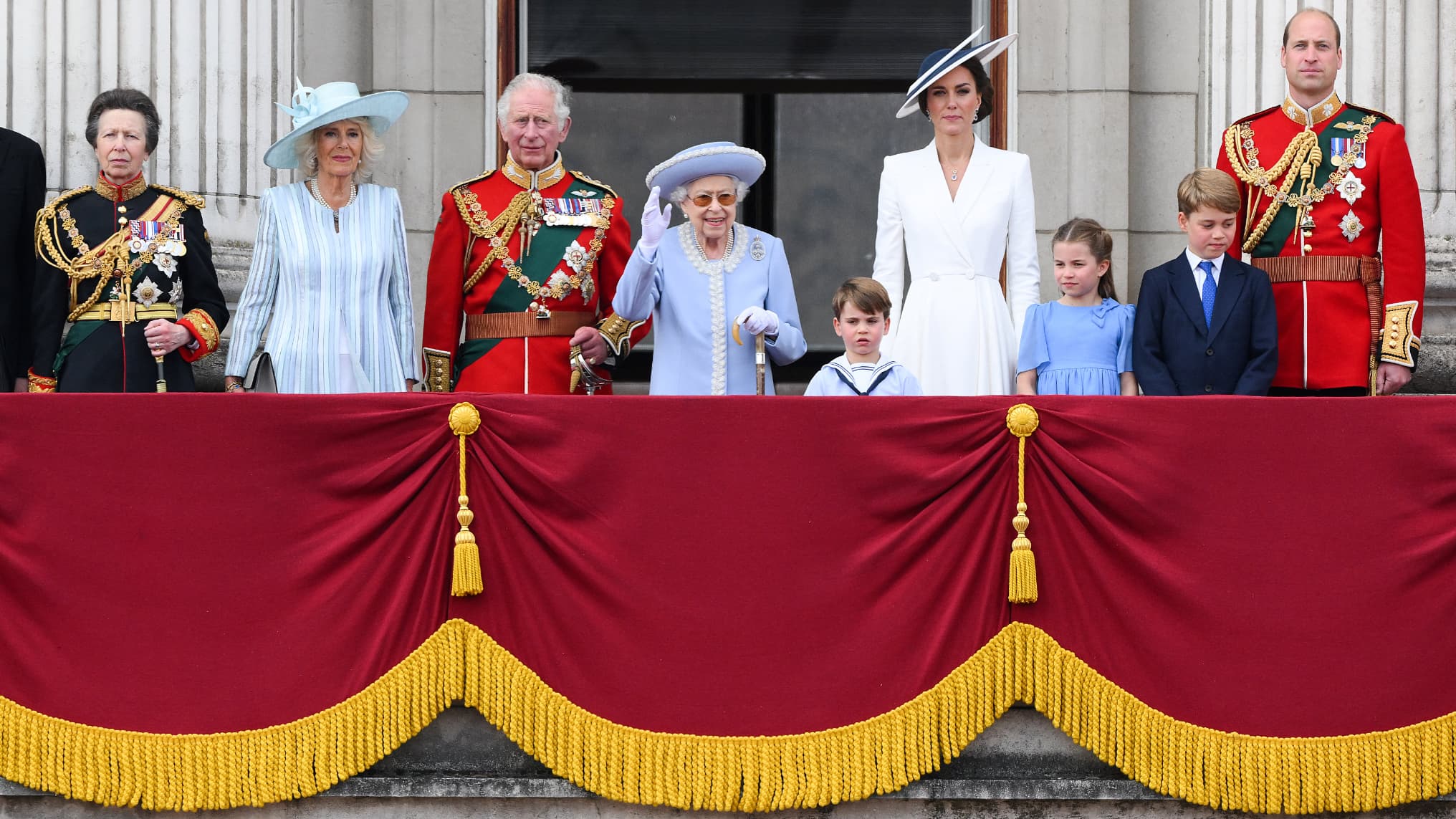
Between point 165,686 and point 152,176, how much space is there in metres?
2.77

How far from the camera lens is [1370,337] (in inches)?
222

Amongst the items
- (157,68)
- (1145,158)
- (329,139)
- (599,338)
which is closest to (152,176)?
(157,68)

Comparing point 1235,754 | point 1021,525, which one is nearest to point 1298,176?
point 1021,525

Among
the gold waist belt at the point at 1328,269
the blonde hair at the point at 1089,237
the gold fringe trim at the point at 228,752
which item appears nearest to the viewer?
the gold fringe trim at the point at 228,752

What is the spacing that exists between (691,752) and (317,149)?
2.24 metres

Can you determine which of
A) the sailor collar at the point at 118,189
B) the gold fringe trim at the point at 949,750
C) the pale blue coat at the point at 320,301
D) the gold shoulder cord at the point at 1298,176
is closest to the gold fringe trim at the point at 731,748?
the gold fringe trim at the point at 949,750

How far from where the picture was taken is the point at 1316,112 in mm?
5793

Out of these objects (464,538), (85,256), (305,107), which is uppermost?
(305,107)

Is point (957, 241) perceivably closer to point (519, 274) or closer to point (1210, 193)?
point (1210, 193)

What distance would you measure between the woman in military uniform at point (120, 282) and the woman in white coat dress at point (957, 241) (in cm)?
211

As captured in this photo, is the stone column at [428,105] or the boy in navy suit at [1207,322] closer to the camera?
the boy in navy suit at [1207,322]

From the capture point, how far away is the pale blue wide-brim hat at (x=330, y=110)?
5.61m

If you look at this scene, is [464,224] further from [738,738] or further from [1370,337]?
Result: [1370,337]

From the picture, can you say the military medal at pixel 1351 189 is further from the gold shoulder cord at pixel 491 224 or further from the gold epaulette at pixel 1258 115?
the gold shoulder cord at pixel 491 224
